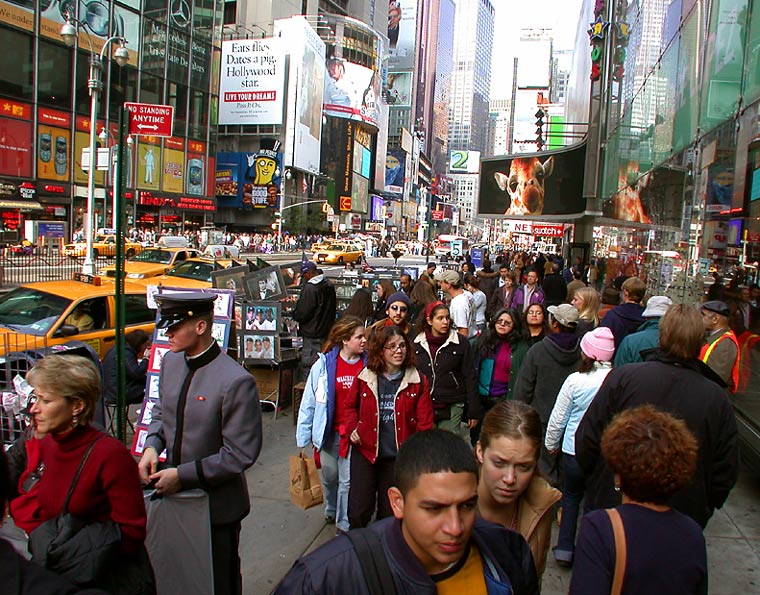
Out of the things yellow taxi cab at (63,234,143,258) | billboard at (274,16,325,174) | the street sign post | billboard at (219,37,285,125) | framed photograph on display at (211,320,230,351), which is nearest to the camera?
the street sign post

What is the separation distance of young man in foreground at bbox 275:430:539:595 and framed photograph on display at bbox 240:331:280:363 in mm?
6771

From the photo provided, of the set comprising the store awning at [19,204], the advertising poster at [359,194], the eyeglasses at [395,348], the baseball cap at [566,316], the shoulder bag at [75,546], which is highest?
the advertising poster at [359,194]

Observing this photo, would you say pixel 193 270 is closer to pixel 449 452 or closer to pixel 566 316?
pixel 566 316

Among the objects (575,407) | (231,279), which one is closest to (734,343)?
(575,407)

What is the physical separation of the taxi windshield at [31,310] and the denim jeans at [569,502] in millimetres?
6773

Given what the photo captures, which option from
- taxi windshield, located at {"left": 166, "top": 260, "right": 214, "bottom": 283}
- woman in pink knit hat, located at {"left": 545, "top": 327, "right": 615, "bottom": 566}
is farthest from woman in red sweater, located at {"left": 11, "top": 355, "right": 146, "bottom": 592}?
taxi windshield, located at {"left": 166, "top": 260, "right": 214, "bottom": 283}

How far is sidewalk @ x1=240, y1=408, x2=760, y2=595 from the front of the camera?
4500 mm

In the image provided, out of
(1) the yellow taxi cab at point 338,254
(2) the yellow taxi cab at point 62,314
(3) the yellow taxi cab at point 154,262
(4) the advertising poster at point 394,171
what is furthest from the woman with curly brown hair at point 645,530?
(4) the advertising poster at point 394,171

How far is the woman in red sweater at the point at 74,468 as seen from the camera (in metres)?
2.66

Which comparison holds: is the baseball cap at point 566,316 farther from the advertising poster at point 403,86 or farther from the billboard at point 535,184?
the advertising poster at point 403,86

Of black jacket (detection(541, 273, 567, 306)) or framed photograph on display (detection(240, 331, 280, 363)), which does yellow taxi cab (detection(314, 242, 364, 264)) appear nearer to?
black jacket (detection(541, 273, 567, 306))

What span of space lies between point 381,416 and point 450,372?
1.25 meters

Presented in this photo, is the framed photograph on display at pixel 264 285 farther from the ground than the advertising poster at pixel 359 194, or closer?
closer

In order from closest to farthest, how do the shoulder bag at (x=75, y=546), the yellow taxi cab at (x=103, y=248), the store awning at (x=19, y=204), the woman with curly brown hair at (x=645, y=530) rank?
the woman with curly brown hair at (x=645, y=530) < the shoulder bag at (x=75, y=546) < the yellow taxi cab at (x=103, y=248) < the store awning at (x=19, y=204)
